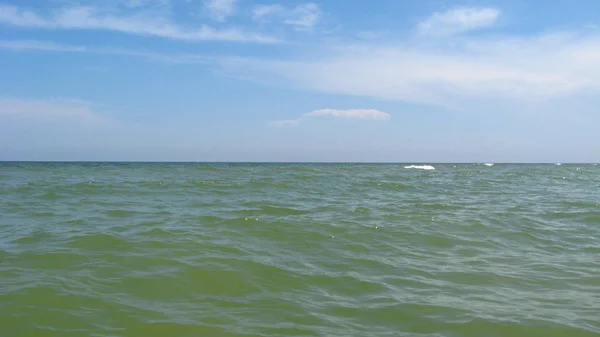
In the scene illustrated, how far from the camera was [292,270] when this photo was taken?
20.5ft

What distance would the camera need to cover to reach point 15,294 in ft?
16.6

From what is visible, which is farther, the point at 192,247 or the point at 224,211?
the point at 224,211

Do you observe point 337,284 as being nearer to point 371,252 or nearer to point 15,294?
point 371,252

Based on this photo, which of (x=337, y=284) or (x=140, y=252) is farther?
(x=140, y=252)

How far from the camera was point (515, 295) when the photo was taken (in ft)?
17.9

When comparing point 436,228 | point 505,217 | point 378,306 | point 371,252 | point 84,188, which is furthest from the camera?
point 84,188

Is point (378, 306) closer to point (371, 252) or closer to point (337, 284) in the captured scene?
point (337, 284)

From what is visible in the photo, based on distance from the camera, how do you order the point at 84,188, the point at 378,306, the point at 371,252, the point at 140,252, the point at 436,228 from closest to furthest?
1. the point at 378,306
2. the point at 140,252
3. the point at 371,252
4. the point at 436,228
5. the point at 84,188

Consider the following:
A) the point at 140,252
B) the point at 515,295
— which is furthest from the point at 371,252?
the point at 140,252

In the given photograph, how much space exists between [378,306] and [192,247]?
11.1ft

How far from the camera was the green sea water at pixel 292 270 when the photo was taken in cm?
453

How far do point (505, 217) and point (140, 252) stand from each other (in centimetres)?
807

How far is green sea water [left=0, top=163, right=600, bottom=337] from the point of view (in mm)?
4531

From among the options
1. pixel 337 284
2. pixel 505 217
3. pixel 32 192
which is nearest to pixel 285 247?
pixel 337 284
